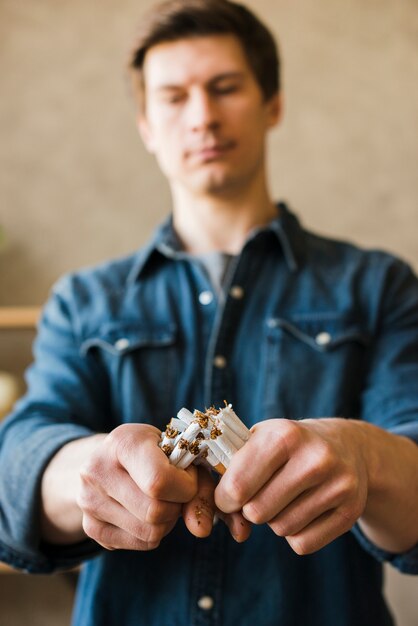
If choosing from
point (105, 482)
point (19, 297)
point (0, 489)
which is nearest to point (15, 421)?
point (0, 489)

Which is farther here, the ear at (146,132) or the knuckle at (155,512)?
the ear at (146,132)

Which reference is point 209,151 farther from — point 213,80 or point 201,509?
point 201,509

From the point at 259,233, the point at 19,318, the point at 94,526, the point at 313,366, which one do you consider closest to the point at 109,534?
the point at 94,526

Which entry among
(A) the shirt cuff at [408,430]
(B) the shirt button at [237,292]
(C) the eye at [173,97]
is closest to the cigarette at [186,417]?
(A) the shirt cuff at [408,430]

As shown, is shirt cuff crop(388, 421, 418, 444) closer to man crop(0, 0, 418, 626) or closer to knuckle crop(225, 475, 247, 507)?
man crop(0, 0, 418, 626)

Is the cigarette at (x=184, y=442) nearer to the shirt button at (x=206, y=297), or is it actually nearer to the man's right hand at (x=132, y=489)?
the man's right hand at (x=132, y=489)

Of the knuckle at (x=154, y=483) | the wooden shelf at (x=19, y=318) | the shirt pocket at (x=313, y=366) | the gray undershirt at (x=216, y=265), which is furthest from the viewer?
the wooden shelf at (x=19, y=318)
